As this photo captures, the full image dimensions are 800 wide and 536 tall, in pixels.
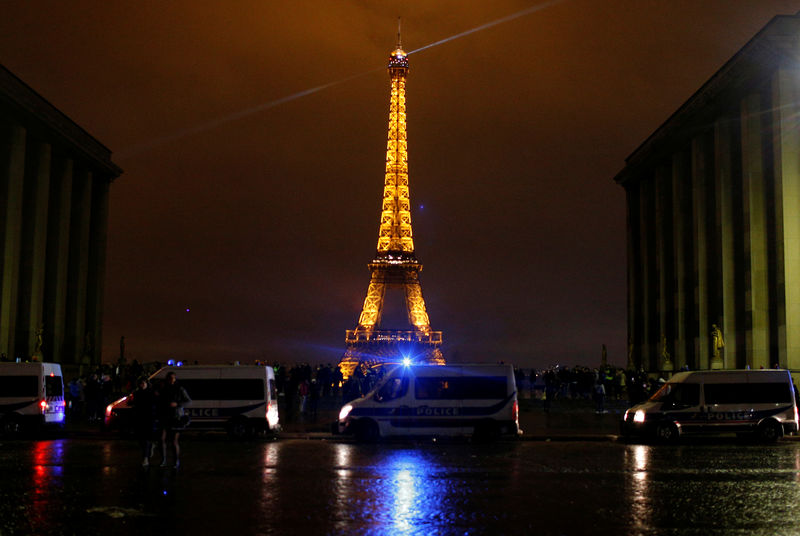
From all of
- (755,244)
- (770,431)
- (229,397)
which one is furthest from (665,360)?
(229,397)

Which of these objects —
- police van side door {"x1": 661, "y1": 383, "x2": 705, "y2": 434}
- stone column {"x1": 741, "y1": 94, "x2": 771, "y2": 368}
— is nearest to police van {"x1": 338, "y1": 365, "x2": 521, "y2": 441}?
police van side door {"x1": 661, "y1": 383, "x2": 705, "y2": 434}

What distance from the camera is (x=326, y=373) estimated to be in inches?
1834

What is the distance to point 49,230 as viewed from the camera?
5728cm

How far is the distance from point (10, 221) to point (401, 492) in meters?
38.7

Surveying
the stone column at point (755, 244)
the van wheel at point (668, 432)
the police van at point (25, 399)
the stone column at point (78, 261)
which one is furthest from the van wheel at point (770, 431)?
the stone column at point (78, 261)

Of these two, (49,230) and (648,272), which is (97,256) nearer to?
(49,230)

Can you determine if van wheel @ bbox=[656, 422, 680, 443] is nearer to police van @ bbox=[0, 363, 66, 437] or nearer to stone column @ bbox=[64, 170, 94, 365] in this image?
police van @ bbox=[0, 363, 66, 437]

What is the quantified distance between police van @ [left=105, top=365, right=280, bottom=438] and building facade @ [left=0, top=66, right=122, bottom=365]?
21913 millimetres

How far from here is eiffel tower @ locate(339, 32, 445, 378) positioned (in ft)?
321

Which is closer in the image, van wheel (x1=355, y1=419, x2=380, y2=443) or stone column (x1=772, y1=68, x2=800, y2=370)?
van wheel (x1=355, y1=419, x2=380, y2=443)

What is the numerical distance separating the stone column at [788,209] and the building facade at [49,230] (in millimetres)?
32355

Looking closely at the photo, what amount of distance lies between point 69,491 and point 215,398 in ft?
38.2

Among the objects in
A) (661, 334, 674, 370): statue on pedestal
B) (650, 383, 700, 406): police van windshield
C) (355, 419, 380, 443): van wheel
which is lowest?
(355, 419, 380, 443): van wheel

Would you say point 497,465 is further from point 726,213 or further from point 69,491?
point 726,213
